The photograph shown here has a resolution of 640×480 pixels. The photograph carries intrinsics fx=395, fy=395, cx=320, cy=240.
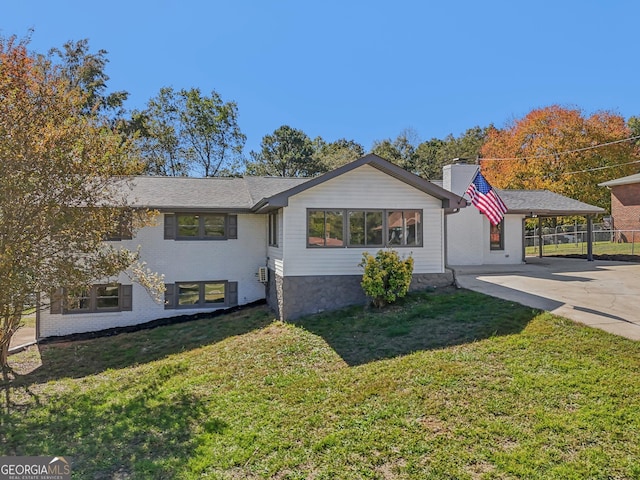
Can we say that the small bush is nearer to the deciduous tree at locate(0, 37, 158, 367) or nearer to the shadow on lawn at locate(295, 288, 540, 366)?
the shadow on lawn at locate(295, 288, 540, 366)

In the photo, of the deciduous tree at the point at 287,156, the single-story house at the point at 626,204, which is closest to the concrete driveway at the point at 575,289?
the single-story house at the point at 626,204

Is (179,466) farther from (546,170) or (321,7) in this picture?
(546,170)

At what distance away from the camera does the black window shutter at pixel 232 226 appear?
13398 mm

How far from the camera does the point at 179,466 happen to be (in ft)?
15.4

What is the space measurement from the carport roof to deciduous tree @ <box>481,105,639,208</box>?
11.9 meters

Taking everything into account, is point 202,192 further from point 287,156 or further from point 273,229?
point 287,156

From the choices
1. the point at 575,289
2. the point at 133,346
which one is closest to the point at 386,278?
the point at 575,289

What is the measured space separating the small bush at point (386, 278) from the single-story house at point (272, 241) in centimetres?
74

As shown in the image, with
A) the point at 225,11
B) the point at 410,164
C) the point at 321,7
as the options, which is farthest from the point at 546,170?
the point at 225,11

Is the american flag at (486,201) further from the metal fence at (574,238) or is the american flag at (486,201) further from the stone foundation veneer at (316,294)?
the metal fence at (574,238)

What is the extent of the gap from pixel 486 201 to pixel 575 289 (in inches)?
153

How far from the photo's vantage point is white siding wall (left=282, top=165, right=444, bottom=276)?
10680mm

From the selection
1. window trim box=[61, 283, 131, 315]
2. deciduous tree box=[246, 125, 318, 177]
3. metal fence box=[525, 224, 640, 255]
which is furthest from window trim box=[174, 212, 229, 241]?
deciduous tree box=[246, 125, 318, 177]

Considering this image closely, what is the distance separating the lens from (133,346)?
34.8 feet
